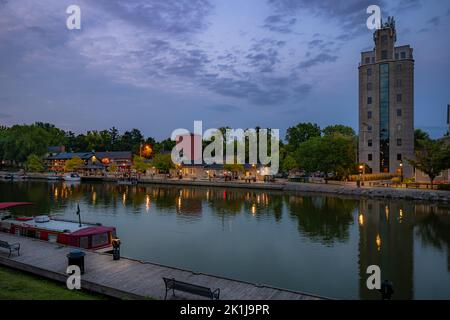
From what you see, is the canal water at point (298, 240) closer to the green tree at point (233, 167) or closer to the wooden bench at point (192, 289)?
the wooden bench at point (192, 289)

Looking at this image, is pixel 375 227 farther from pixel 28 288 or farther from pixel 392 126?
pixel 392 126

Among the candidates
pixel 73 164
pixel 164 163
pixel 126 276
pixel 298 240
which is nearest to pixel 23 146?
pixel 73 164

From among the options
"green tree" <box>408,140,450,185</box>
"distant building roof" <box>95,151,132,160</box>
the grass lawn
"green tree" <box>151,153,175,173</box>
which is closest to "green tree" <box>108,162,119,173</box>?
"distant building roof" <box>95,151,132,160</box>

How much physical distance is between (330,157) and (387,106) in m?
20.7

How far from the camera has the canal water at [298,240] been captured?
1908cm

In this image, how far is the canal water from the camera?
62.6 feet

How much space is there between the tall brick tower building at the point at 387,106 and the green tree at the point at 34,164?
353 ft

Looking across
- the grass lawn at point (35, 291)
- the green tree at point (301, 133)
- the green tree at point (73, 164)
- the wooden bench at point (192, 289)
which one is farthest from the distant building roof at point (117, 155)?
the wooden bench at point (192, 289)

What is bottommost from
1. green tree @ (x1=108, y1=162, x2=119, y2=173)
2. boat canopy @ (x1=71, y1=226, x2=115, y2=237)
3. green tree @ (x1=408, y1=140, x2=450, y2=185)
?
boat canopy @ (x1=71, y1=226, x2=115, y2=237)

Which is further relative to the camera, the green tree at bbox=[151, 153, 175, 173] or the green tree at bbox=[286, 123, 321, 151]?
the green tree at bbox=[286, 123, 321, 151]

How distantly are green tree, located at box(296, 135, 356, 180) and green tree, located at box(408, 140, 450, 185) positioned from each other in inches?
626

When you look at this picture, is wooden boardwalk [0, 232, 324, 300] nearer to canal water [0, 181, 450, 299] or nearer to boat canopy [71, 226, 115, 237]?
boat canopy [71, 226, 115, 237]
